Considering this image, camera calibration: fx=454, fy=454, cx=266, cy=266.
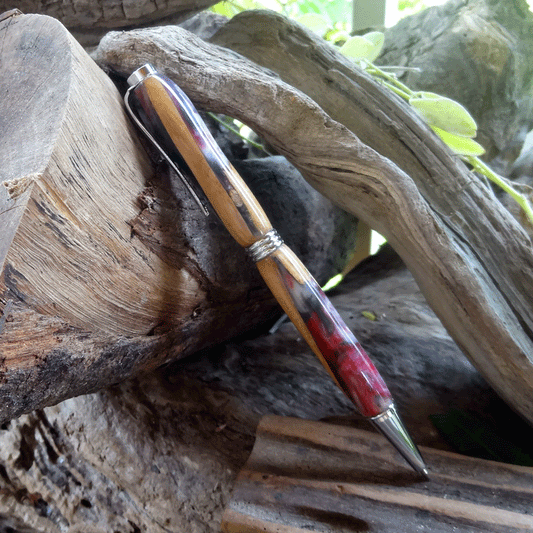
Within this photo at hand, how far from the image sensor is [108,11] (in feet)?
3.19

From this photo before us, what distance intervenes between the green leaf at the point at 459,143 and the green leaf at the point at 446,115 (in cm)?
1

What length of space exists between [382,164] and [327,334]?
0.33 m

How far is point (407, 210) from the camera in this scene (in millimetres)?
815

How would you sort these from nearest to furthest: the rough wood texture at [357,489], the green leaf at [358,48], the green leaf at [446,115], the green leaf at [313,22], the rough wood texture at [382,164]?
the rough wood texture at [357,489] → the rough wood texture at [382,164] → the green leaf at [446,115] → the green leaf at [358,48] → the green leaf at [313,22]

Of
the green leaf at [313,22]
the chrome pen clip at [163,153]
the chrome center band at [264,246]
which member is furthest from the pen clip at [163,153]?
the green leaf at [313,22]

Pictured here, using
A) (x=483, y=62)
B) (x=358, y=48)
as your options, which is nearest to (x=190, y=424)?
(x=358, y=48)

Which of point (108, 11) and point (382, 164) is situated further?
point (108, 11)

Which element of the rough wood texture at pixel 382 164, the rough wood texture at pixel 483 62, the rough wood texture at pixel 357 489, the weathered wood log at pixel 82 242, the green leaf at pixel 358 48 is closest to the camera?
the weathered wood log at pixel 82 242

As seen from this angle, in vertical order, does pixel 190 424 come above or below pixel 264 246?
below

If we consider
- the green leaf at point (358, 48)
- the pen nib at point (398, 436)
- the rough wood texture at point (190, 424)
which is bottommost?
the rough wood texture at point (190, 424)

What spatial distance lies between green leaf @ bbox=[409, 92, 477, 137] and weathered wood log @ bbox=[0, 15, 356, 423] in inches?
19.9

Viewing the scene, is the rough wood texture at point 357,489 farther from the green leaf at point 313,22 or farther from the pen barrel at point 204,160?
the green leaf at point 313,22

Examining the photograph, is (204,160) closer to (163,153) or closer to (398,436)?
(163,153)

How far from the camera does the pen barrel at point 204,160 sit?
667 millimetres
